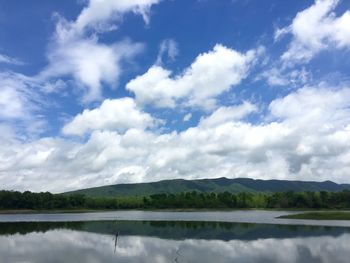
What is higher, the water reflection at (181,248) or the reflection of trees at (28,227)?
the reflection of trees at (28,227)

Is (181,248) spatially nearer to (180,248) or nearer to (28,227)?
(180,248)

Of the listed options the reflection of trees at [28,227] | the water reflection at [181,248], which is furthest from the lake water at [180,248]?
the reflection of trees at [28,227]

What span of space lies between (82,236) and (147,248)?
21639mm

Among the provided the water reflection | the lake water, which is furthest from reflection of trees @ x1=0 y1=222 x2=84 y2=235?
the lake water

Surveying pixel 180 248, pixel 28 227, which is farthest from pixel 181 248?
pixel 28 227

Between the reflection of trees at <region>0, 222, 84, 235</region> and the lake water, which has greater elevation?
the reflection of trees at <region>0, 222, 84, 235</region>

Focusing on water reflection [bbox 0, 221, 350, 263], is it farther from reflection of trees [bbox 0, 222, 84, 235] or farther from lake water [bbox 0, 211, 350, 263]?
reflection of trees [bbox 0, 222, 84, 235]

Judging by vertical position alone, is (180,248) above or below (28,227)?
below

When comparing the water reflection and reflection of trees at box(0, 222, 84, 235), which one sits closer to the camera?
the water reflection

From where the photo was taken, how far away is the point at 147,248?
5847cm

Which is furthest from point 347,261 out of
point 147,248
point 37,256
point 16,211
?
point 16,211

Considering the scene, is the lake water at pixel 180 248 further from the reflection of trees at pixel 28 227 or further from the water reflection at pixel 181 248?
the reflection of trees at pixel 28 227

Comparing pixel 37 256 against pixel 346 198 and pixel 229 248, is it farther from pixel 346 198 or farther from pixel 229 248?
pixel 346 198

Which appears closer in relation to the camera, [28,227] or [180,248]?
[180,248]
